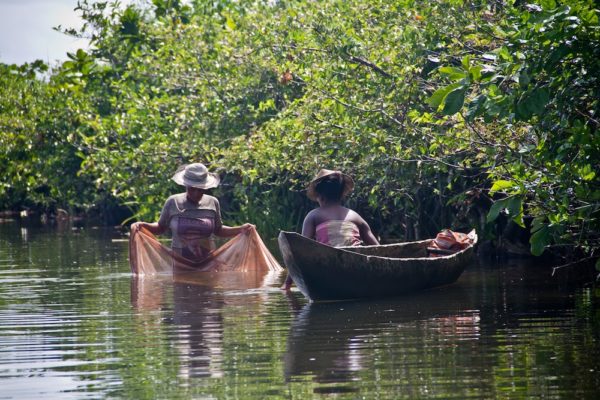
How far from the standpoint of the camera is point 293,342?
823 centimetres

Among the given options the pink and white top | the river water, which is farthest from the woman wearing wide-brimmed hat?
the pink and white top

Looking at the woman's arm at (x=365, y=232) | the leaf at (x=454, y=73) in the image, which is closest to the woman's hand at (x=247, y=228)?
the woman's arm at (x=365, y=232)

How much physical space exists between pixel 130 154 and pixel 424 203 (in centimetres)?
607

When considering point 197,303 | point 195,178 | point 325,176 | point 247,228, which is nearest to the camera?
point 197,303

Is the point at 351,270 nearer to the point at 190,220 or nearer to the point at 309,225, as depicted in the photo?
the point at 309,225

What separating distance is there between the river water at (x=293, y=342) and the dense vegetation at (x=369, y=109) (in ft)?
2.32

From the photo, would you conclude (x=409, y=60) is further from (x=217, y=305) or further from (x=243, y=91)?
(x=243, y=91)

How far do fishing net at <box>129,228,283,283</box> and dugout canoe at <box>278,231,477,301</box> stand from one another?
2.13 meters

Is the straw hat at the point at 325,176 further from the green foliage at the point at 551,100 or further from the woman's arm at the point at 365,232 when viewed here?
the green foliage at the point at 551,100

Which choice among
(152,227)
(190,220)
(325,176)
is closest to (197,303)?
(325,176)

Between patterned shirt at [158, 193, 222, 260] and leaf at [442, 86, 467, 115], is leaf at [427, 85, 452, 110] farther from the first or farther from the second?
patterned shirt at [158, 193, 222, 260]

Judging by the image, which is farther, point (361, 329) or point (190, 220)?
point (190, 220)

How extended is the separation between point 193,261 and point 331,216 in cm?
244

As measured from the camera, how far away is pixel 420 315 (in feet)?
31.9
